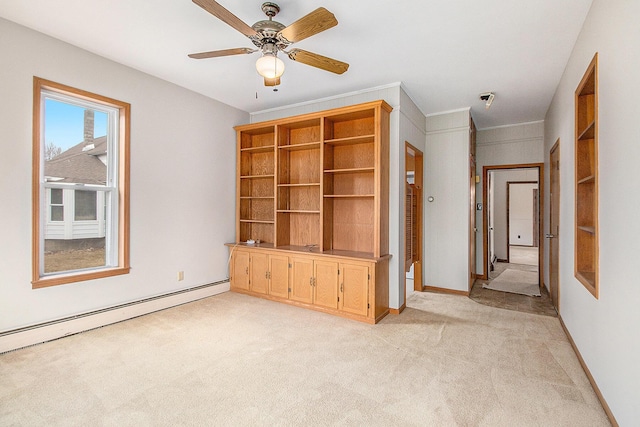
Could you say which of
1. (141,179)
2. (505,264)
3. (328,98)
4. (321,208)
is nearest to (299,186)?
(321,208)

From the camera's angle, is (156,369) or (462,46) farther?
(462,46)

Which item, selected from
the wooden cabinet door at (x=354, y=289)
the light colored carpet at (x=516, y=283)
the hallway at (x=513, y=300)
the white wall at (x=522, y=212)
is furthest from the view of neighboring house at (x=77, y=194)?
the white wall at (x=522, y=212)

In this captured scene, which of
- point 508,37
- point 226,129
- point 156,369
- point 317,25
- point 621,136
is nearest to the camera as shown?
point 621,136

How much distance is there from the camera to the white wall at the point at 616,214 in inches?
61.2

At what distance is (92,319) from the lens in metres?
3.20

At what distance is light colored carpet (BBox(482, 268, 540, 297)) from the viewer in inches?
193

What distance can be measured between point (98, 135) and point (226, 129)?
66.9 inches

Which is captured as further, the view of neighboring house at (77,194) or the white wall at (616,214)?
the view of neighboring house at (77,194)

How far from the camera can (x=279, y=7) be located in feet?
7.75

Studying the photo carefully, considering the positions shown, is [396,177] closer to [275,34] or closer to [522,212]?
[275,34]

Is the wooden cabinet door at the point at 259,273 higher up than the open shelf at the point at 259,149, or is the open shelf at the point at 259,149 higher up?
the open shelf at the point at 259,149

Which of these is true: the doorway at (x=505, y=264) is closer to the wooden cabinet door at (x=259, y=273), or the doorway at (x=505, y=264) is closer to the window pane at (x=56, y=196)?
the wooden cabinet door at (x=259, y=273)

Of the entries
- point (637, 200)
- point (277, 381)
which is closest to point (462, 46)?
point (637, 200)

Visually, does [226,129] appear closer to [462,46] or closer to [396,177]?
[396,177]
